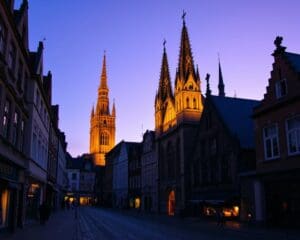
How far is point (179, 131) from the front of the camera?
58.6m

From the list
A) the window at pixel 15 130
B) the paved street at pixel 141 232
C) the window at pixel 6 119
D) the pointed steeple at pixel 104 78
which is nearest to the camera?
the window at pixel 6 119

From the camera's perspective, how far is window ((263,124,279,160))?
94.8ft

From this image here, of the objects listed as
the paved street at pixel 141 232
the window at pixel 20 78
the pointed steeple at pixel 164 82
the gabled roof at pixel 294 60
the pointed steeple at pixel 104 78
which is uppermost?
the pointed steeple at pixel 104 78

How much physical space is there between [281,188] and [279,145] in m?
3.12

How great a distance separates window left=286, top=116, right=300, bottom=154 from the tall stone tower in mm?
133998

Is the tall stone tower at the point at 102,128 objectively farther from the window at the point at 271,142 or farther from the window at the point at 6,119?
the window at the point at 6,119

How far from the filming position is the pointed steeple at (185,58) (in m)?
60.8

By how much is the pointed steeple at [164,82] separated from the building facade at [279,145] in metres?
40.3

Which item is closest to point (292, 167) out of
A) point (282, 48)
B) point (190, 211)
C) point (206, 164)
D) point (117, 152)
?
point (282, 48)

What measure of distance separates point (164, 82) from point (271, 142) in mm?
46666

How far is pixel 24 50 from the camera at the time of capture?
2461 centimetres

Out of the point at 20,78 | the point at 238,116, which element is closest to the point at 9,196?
the point at 20,78

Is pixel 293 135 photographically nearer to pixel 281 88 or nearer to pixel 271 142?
pixel 271 142

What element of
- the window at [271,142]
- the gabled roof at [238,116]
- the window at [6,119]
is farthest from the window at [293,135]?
the window at [6,119]
